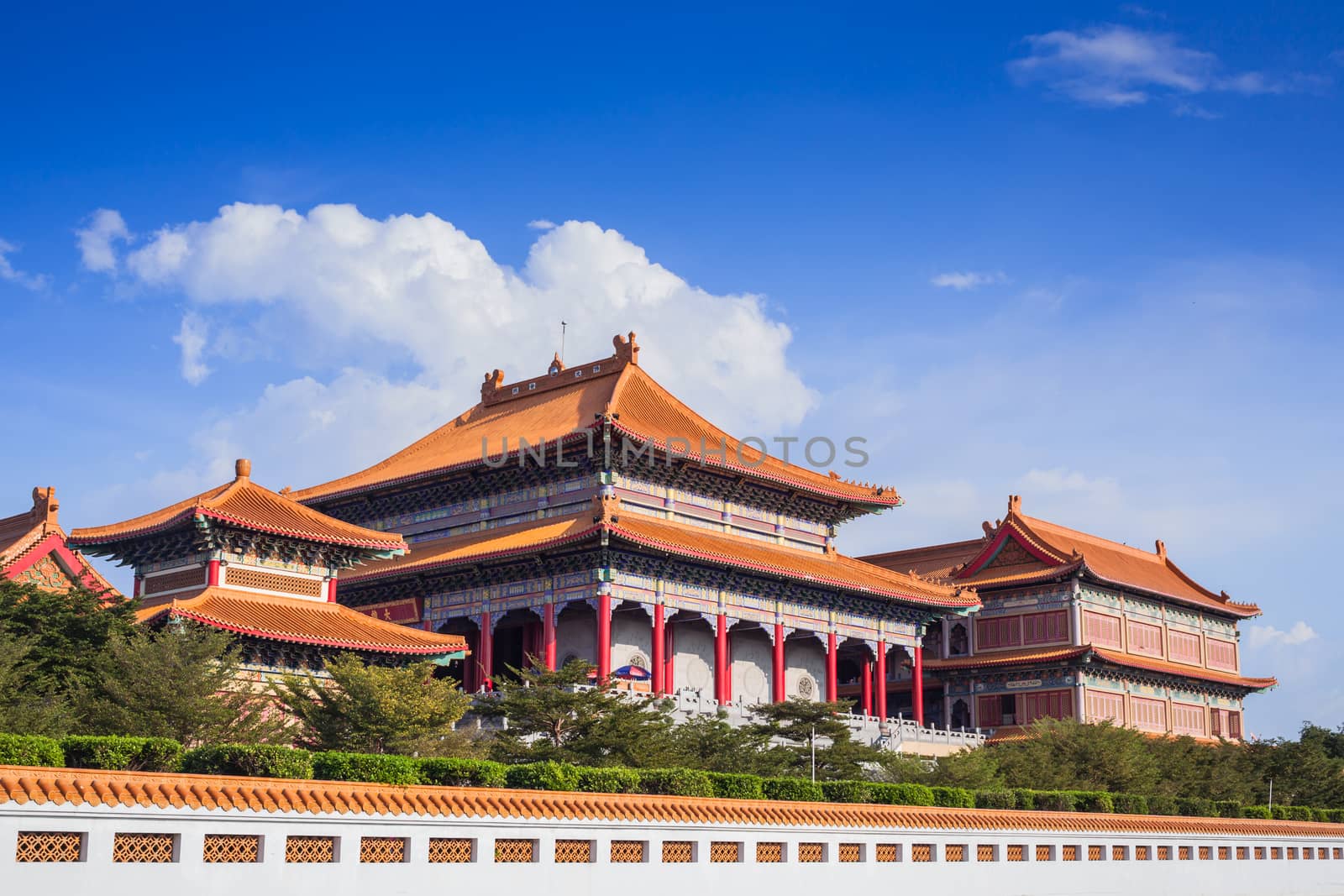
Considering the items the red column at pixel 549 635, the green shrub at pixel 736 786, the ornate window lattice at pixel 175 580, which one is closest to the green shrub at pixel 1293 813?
the red column at pixel 549 635

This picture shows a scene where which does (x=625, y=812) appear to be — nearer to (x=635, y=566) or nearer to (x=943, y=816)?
(x=943, y=816)

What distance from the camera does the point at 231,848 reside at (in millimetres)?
20016

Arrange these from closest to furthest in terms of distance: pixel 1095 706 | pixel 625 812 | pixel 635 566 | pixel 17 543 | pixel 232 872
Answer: pixel 232 872 < pixel 625 812 < pixel 17 543 < pixel 635 566 < pixel 1095 706

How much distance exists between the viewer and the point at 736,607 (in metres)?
50.2

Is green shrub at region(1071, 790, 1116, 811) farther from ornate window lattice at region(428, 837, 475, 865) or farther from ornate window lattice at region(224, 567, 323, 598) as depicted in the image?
ornate window lattice at region(224, 567, 323, 598)

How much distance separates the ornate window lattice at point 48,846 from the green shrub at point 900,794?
52.2 feet

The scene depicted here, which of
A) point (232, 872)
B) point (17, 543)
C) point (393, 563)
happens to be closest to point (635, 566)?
point (393, 563)

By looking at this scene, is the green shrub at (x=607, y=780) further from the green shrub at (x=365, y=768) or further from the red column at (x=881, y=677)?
the red column at (x=881, y=677)

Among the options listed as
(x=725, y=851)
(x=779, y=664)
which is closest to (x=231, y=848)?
(x=725, y=851)

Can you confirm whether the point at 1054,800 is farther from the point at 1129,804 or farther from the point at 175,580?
the point at 175,580

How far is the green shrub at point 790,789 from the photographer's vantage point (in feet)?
92.6

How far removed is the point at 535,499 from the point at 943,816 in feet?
78.0

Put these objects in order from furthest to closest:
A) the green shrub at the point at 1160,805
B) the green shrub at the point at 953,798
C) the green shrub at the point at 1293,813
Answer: the green shrub at the point at 1293,813 < the green shrub at the point at 1160,805 < the green shrub at the point at 953,798

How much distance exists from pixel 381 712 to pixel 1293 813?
29295 mm
